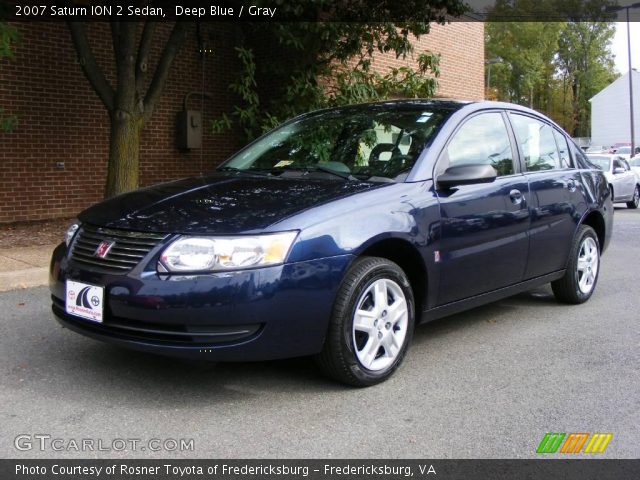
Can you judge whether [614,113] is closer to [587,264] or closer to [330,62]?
[330,62]

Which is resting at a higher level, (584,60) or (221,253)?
(584,60)

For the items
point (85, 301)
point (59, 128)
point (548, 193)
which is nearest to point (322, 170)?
point (85, 301)

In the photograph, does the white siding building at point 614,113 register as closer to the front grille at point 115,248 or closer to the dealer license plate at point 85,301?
the front grille at point 115,248

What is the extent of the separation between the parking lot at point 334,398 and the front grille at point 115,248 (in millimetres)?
698

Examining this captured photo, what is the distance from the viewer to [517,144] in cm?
509

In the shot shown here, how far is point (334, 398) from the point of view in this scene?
3.62 m

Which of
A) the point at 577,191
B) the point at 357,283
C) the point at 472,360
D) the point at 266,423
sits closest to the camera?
the point at 266,423

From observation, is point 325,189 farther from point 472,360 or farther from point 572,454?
point 572,454

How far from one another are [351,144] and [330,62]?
6.75m

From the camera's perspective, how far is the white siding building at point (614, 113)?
64875 mm

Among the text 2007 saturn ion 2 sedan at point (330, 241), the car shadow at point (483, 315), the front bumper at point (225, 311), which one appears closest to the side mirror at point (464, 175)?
the text 2007 saturn ion 2 sedan at point (330, 241)
